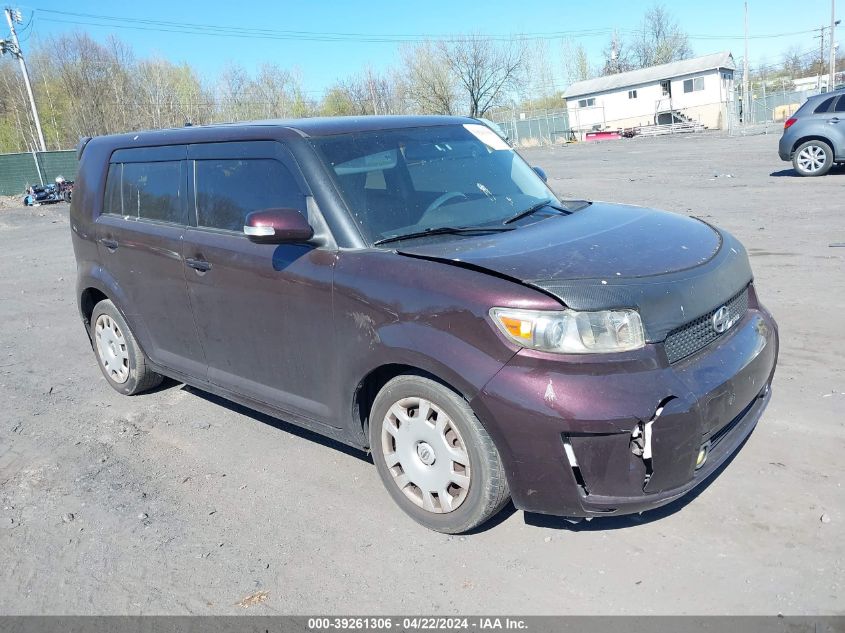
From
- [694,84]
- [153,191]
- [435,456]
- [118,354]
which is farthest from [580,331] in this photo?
[694,84]

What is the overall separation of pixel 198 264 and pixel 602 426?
8.80 feet

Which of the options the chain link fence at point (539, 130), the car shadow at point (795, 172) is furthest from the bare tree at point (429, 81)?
the car shadow at point (795, 172)

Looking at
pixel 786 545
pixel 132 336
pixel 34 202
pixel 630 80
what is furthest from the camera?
Answer: pixel 630 80

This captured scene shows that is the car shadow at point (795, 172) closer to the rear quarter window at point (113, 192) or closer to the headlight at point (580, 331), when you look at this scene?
the rear quarter window at point (113, 192)

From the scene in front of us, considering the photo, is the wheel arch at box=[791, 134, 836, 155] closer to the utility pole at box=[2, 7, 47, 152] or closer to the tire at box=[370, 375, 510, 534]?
the tire at box=[370, 375, 510, 534]

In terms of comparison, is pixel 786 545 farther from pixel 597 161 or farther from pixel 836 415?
pixel 597 161

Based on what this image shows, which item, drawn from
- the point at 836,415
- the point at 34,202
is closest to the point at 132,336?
the point at 836,415

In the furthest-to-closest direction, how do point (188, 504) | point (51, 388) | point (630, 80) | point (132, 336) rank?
point (630, 80)
point (51, 388)
point (132, 336)
point (188, 504)

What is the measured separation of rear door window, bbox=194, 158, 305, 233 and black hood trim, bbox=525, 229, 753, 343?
1600 millimetres

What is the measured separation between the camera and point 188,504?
3.92 m

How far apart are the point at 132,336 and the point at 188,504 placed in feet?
6.06

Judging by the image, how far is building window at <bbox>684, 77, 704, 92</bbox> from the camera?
54.4 meters

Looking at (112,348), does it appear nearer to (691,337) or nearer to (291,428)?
(291,428)

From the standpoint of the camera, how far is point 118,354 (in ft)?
18.2
